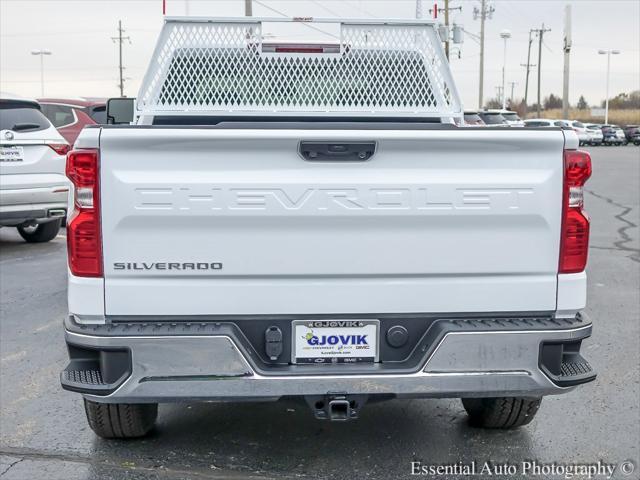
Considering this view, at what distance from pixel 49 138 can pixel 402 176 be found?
7885 mm

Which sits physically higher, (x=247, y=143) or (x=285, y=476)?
(x=247, y=143)

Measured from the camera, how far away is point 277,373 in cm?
347

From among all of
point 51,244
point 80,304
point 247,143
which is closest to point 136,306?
point 80,304

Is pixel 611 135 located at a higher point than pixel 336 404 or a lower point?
A: lower

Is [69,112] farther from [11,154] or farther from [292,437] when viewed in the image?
[292,437]

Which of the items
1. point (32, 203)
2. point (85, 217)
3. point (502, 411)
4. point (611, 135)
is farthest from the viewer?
point (611, 135)

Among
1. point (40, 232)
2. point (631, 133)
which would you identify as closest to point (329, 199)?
point (40, 232)

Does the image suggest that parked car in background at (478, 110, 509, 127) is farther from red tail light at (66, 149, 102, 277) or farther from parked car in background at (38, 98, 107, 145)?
red tail light at (66, 149, 102, 277)

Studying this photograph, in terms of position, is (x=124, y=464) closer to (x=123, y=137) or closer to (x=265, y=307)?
(x=265, y=307)

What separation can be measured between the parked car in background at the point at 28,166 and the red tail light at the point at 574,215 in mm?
7986

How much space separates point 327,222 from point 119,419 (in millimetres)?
1519

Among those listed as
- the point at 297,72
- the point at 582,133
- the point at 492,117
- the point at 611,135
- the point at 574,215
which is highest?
the point at 297,72

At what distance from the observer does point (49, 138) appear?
10.4 meters

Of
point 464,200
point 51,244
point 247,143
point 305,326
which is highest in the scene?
point 247,143
